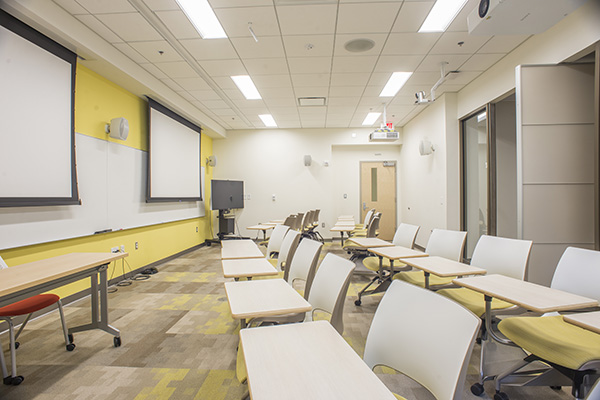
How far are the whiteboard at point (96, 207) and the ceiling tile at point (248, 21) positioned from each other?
244 centimetres

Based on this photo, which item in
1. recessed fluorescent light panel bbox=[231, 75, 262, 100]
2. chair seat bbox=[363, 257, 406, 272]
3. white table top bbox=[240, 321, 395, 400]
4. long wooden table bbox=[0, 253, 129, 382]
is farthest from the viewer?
recessed fluorescent light panel bbox=[231, 75, 262, 100]

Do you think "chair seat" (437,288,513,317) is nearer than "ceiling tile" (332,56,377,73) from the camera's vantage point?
Yes

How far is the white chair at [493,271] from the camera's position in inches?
83.3

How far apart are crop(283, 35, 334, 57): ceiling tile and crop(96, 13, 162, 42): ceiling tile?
169 centimetres

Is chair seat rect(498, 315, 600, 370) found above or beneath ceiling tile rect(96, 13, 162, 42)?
beneath

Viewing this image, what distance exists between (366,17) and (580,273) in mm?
3176

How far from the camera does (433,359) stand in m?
1.04

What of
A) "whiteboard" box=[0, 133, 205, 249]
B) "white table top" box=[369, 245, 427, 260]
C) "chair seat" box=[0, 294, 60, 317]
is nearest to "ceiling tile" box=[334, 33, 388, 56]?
"white table top" box=[369, 245, 427, 260]

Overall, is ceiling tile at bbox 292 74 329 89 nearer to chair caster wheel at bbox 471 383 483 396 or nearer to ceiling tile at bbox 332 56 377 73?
ceiling tile at bbox 332 56 377 73

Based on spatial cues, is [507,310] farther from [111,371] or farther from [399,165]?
[399,165]

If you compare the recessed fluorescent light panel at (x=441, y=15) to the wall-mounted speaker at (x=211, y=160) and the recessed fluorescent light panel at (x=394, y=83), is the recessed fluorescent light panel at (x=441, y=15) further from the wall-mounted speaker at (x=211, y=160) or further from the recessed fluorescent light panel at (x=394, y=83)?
the wall-mounted speaker at (x=211, y=160)

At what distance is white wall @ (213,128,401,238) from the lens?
868cm

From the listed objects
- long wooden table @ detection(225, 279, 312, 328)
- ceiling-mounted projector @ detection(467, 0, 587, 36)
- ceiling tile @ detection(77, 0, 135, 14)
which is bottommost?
long wooden table @ detection(225, 279, 312, 328)

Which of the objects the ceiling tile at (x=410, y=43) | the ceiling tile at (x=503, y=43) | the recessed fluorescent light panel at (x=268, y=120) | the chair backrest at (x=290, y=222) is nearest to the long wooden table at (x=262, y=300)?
the chair backrest at (x=290, y=222)
